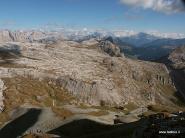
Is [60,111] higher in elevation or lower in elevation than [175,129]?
lower

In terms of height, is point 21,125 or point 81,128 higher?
point 81,128

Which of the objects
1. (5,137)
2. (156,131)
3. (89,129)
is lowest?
(5,137)

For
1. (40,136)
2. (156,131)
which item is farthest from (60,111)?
(156,131)

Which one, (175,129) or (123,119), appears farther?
(123,119)

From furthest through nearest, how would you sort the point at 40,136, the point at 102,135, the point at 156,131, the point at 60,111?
the point at 60,111
the point at 40,136
the point at 102,135
the point at 156,131

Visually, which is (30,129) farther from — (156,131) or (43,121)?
(156,131)

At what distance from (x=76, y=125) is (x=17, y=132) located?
107ft

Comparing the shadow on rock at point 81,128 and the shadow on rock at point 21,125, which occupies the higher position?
the shadow on rock at point 81,128

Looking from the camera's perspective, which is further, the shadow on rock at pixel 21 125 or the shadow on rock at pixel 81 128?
the shadow on rock at pixel 21 125

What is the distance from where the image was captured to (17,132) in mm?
159250

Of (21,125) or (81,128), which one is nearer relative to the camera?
(81,128)

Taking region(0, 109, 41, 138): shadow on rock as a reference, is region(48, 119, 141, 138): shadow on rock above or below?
above

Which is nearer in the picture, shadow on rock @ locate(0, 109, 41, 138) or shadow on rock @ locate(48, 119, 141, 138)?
shadow on rock @ locate(48, 119, 141, 138)

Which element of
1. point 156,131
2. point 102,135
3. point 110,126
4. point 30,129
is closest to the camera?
point 156,131
